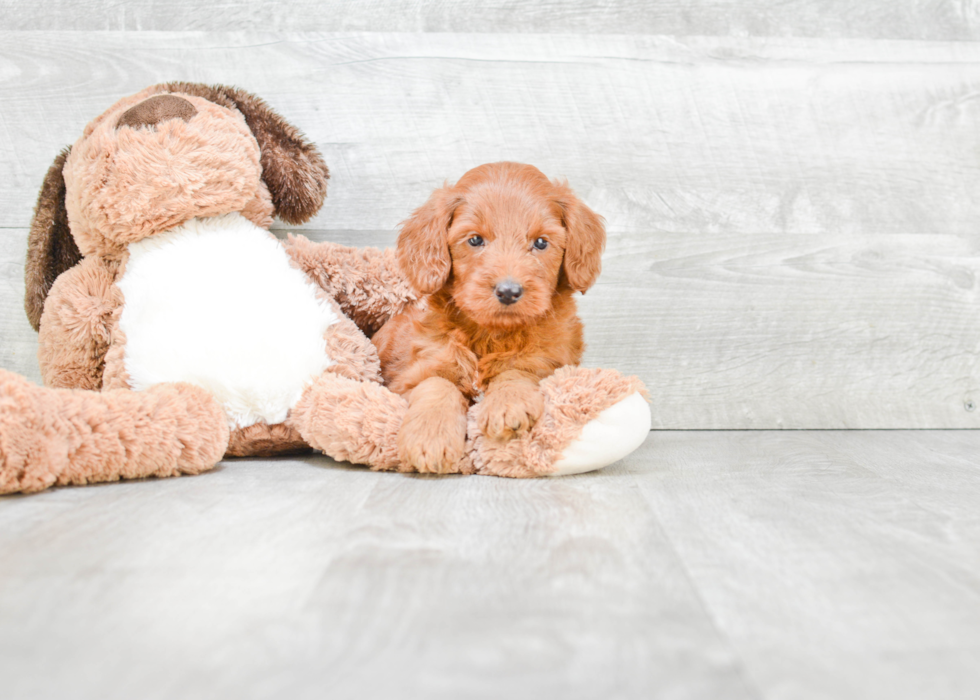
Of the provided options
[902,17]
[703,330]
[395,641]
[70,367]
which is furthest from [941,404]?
[70,367]

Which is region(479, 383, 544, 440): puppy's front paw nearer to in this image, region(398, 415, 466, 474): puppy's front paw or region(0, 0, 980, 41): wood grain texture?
region(398, 415, 466, 474): puppy's front paw

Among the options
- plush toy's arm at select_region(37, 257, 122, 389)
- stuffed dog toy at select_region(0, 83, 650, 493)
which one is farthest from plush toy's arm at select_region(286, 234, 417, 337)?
plush toy's arm at select_region(37, 257, 122, 389)

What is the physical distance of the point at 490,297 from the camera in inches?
59.2

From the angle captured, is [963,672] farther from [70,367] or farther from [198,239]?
[70,367]

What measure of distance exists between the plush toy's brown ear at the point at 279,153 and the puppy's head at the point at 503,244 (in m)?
0.37

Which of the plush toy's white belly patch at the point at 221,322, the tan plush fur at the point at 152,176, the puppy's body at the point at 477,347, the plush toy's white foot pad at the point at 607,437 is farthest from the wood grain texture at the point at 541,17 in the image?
the plush toy's white foot pad at the point at 607,437

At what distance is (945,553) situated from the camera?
110 centimetres

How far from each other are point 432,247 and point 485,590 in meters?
0.86

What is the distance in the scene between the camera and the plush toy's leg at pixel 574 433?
4.89 feet

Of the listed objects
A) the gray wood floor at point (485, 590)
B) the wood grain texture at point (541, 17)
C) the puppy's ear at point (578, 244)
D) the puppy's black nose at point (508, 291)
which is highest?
the wood grain texture at point (541, 17)

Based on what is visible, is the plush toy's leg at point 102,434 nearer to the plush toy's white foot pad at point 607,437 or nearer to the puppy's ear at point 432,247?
the puppy's ear at point 432,247

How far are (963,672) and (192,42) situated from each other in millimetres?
2269

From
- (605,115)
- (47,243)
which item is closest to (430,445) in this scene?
(47,243)

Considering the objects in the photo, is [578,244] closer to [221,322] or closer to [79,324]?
[221,322]
